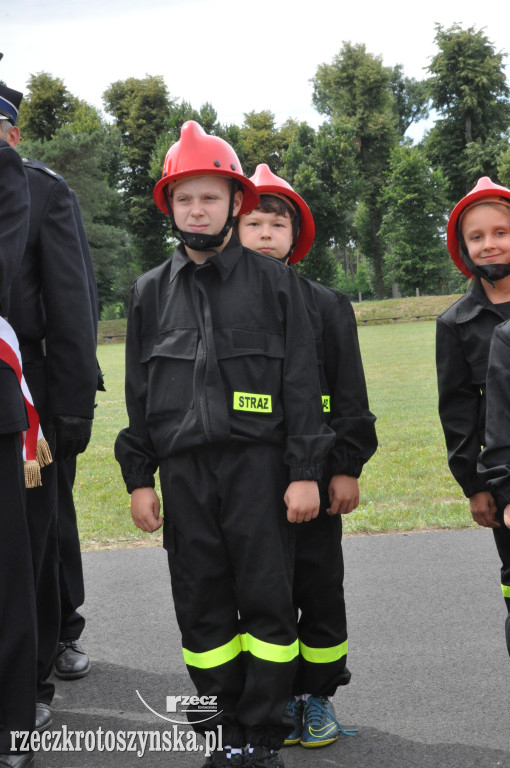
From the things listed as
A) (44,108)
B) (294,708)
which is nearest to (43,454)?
(294,708)

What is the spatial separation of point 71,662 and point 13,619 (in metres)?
1.12

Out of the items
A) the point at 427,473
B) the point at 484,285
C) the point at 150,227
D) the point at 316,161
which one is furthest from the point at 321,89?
the point at 484,285

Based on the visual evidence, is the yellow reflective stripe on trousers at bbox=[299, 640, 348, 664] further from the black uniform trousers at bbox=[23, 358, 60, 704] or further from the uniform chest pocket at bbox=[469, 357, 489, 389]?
the uniform chest pocket at bbox=[469, 357, 489, 389]

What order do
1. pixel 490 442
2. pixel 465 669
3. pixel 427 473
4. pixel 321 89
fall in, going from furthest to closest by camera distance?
pixel 321 89 → pixel 427 473 → pixel 465 669 → pixel 490 442

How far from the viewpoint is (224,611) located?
2.93 meters

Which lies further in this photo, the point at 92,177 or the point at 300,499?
the point at 92,177

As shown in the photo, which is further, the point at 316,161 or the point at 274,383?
the point at 316,161

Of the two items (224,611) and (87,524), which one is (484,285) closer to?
(224,611)

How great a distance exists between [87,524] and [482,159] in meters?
52.1

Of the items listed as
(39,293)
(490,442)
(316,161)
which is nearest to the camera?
(490,442)

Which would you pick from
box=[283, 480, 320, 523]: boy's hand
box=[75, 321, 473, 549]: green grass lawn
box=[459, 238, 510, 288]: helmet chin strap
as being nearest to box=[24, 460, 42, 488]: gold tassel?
box=[283, 480, 320, 523]: boy's hand

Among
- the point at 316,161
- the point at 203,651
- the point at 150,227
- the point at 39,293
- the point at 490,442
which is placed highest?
the point at 316,161

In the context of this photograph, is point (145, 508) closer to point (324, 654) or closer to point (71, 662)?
point (324, 654)

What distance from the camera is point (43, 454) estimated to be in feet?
10.6
